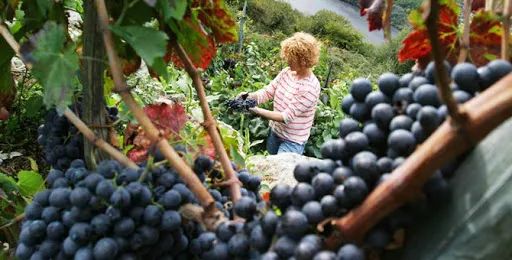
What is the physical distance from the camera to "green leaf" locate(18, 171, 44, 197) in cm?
103

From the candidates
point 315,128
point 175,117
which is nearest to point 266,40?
point 315,128

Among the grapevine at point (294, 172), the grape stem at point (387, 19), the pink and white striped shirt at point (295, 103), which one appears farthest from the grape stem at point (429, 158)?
the pink and white striped shirt at point (295, 103)

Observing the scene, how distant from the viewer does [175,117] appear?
0.91m

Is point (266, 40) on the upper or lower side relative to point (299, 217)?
upper

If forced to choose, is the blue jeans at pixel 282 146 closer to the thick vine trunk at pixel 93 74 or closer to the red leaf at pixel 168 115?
the red leaf at pixel 168 115

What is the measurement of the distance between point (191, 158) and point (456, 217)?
382mm

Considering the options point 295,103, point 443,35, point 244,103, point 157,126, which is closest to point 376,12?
point 443,35

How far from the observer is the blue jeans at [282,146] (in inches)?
151

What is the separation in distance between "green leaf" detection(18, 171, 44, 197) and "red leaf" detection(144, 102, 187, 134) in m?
0.29

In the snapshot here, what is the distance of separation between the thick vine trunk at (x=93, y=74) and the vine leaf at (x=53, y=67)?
0.34 feet

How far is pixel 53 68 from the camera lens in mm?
696

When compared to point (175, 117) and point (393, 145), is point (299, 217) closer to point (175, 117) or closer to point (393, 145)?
point (393, 145)

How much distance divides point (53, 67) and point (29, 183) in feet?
1.39

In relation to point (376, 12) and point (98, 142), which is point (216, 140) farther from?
point (376, 12)
